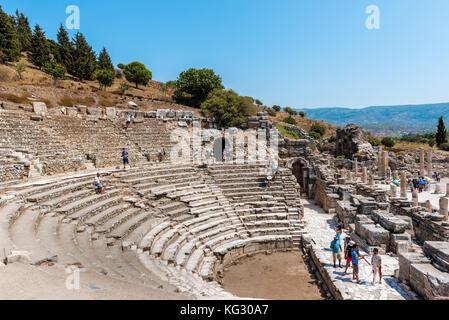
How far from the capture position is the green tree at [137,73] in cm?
5119

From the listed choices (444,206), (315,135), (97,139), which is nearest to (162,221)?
(97,139)

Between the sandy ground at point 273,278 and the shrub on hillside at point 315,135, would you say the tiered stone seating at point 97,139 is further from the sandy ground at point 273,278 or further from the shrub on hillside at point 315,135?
the shrub on hillside at point 315,135

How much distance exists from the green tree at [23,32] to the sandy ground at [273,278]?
54.6 meters

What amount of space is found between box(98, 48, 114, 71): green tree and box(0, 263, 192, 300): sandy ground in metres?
56.2

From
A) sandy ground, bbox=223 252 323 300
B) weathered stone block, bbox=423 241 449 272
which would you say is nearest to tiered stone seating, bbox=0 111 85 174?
sandy ground, bbox=223 252 323 300

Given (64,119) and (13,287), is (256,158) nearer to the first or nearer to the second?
(64,119)

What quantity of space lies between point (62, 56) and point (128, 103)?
85.6 feet

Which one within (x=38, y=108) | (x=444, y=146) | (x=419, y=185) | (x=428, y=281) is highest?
(x=38, y=108)

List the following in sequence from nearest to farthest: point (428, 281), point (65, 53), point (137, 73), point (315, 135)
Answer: point (428, 281)
point (65, 53)
point (137, 73)
point (315, 135)

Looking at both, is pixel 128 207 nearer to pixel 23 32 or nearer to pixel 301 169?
pixel 301 169

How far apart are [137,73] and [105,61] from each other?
10.4 m

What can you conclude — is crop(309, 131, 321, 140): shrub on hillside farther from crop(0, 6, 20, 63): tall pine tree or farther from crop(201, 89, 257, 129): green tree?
crop(0, 6, 20, 63): tall pine tree

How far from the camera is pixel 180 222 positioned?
38.7 feet
